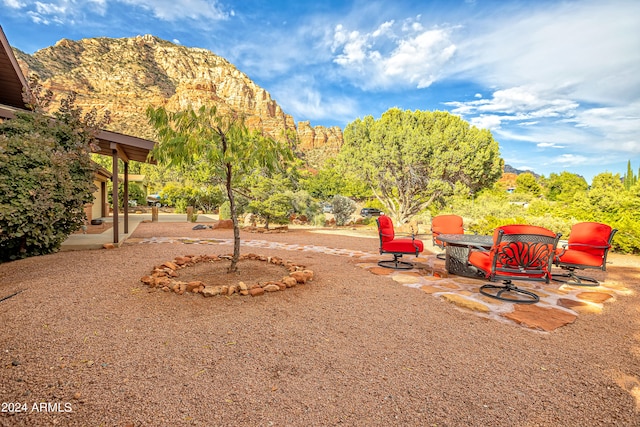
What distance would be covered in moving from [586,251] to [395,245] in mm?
3052

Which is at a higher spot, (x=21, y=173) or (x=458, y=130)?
(x=458, y=130)

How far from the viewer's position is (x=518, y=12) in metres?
7.95

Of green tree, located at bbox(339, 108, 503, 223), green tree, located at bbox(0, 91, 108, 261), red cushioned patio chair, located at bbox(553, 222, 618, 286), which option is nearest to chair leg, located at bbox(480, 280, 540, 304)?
red cushioned patio chair, located at bbox(553, 222, 618, 286)

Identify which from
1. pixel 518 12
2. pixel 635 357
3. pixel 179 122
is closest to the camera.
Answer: pixel 635 357

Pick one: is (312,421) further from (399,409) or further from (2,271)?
(2,271)

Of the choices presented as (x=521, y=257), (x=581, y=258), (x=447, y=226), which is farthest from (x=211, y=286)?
Answer: (x=581, y=258)

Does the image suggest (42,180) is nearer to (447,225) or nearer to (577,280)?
(447,225)

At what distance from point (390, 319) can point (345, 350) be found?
35.3 inches

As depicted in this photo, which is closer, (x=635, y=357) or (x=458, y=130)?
(x=635, y=357)

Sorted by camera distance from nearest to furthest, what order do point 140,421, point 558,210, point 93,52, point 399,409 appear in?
point 140,421
point 399,409
point 558,210
point 93,52

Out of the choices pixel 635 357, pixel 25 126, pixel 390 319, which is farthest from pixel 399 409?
pixel 25 126

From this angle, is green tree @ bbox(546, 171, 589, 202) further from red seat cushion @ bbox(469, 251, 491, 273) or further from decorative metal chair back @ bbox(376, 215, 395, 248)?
red seat cushion @ bbox(469, 251, 491, 273)

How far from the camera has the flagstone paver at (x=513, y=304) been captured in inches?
131

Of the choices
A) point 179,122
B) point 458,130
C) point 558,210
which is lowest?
point 558,210
